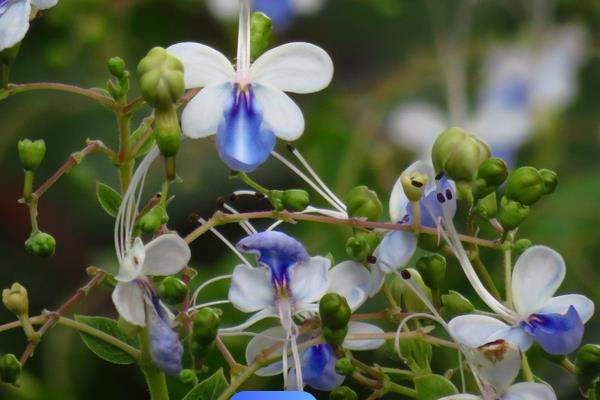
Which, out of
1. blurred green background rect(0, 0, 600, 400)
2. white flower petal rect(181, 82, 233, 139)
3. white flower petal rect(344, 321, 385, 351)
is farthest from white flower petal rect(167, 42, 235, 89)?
blurred green background rect(0, 0, 600, 400)

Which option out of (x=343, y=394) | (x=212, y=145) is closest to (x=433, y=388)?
(x=343, y=394)

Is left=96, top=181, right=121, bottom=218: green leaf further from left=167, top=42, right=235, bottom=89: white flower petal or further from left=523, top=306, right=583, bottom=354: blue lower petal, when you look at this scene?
left=523, top=306, right=583, bottom=354: blue lower petal

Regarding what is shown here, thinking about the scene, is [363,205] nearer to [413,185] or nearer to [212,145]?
[413,185]

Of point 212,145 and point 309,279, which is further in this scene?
point 212,145

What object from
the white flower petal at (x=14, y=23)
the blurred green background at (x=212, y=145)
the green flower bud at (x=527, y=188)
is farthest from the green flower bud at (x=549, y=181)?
the blurred green background at (x=212, y=145)

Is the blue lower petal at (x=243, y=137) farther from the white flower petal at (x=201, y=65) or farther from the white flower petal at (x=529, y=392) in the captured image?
the white flower petal at (x=529, y=392)

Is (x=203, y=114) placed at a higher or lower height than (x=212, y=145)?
higher
